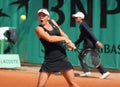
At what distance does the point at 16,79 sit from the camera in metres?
11.3

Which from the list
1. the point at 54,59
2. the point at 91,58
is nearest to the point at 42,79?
the point at 54,59

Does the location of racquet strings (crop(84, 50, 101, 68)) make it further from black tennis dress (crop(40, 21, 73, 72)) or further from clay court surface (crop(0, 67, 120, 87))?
black tennis dress (crop(40, 21, 73, 72))

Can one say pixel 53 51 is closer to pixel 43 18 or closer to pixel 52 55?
pixel 52 55

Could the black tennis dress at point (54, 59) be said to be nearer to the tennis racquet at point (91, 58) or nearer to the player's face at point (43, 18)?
the player's face at point (43, 18)

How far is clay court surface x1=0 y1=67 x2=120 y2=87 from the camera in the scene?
10.4m

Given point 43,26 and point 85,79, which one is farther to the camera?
point 85,79

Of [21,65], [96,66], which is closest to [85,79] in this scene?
[96,66]

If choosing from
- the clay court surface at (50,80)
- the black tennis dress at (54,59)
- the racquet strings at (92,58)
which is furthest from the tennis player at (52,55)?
the racquet strings at (92,58)

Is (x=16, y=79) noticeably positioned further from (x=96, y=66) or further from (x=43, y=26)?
(x=43, y=26)

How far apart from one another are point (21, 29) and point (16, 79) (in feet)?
11.8

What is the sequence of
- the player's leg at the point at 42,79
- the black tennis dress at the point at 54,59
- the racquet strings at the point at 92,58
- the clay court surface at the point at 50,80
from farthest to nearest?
the racquet strings at the point at 92,58, the clay court surface at the point at 50,80, the black tennis dress at the point at 54,59, the player's leg at the point at 42,79

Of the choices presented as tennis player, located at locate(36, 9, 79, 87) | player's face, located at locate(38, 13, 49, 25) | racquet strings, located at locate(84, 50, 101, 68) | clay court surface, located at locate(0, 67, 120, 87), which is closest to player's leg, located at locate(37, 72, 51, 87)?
tennis player, located at locate(36, 9, 79, 87)

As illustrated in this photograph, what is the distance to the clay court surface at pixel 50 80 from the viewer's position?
10.4 m

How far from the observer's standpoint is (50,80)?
11.0 m
